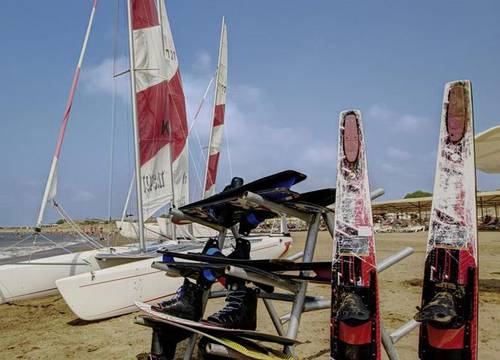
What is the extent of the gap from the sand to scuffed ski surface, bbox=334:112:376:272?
1.68 metres

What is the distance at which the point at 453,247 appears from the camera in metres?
2.34

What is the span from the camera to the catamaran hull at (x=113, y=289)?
5.50m

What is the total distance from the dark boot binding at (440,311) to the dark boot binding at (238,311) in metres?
0.91

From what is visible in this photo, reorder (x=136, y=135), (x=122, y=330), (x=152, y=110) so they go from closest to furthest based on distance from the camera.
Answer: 1. (x=122, y=330)
2. (x=136, y=135)
3. (x=152, y=110)

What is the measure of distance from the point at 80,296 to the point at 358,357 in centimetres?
449

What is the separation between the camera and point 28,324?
5652mm

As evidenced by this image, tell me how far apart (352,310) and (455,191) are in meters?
0.97

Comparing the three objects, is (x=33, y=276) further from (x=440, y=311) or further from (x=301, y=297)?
(x=440, y=311)

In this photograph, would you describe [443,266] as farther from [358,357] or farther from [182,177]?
[182,177]

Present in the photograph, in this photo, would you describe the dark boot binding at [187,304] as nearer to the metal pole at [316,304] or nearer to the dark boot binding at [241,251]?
the dark boot binding at [241,251]

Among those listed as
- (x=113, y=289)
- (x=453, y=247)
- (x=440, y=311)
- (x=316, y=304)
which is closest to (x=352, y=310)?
(x=316, y=304)

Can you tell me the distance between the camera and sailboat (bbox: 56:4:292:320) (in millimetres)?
5625

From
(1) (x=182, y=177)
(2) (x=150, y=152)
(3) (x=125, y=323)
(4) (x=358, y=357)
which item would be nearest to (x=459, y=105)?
(4) (x=358, y=357)

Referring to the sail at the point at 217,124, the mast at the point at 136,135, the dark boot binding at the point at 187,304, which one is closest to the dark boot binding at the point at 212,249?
the dark boot binding at the point at 187,304
